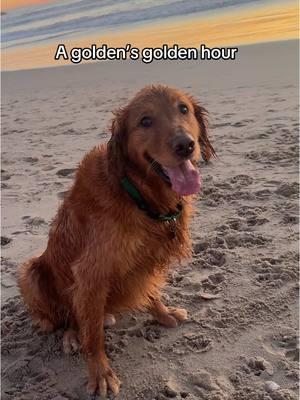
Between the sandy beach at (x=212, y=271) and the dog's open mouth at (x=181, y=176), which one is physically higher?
the dog's open mouth at (x=181, y=176)

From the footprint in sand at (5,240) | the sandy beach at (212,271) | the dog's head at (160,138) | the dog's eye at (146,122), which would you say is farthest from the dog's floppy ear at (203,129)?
the footprint in sand at (5,240)

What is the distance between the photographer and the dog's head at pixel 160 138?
2.87 metres

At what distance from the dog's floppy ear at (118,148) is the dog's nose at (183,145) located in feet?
1.14

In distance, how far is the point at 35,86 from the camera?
40.5 ft

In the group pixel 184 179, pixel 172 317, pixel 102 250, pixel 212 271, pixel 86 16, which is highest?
pixel 86 16

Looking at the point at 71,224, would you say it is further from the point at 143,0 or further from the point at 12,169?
the point at 143,0

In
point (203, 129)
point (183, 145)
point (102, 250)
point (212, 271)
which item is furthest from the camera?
point (212, 271)

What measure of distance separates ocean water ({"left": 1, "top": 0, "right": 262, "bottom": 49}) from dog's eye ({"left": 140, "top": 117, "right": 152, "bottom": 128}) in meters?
14.0

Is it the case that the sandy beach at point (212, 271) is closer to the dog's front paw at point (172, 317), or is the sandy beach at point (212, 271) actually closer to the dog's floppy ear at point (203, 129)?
the dog's front paw at point (172, 317)

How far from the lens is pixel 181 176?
2965 millimetres

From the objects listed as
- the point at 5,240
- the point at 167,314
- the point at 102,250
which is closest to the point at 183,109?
the point at 102,250

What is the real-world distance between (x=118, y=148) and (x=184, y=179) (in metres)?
0.40

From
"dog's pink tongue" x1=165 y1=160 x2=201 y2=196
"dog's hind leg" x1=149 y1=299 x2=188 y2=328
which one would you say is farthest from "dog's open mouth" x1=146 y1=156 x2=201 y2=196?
"dog's hind leg" x1=149 y1=299 x2=188 y2=328

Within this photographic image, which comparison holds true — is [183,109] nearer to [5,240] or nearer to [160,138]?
[160,138]
